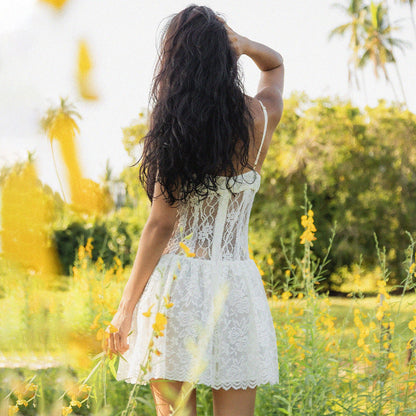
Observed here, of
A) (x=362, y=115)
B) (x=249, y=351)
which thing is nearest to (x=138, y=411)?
(x=249, y=351)

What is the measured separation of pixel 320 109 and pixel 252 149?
837 cm

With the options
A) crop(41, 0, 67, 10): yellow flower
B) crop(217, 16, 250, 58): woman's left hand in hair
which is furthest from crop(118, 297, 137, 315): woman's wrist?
crop(41, 0, 67, 10): yellow flower

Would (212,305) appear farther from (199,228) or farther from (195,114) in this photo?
(195,114)

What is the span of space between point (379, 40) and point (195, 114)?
27.4 meters

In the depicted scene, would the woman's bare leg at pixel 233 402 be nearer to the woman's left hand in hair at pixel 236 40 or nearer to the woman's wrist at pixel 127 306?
the woman's wrist at pixel 127 306

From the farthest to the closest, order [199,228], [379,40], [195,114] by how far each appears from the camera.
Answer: [379,40] → [199,228] → [195,114]

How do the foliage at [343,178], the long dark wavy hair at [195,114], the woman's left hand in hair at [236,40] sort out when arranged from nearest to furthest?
the long dark wavy hair at [195,114]
the woman's left hand in hair at [236,40]
the foliage at [343,178]

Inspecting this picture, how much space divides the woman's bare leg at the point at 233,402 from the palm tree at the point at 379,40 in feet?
85.6

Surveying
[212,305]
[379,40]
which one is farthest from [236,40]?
[379,40]

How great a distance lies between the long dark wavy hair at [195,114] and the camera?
4.29ft

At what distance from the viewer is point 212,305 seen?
1.35 metres

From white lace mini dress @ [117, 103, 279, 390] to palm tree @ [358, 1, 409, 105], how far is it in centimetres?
2596

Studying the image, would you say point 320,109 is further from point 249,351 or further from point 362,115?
point 249,351

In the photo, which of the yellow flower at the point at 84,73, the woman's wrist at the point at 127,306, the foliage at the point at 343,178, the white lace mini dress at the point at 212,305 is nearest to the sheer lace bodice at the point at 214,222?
Result: the white lace mini dress at the point at 212,305
